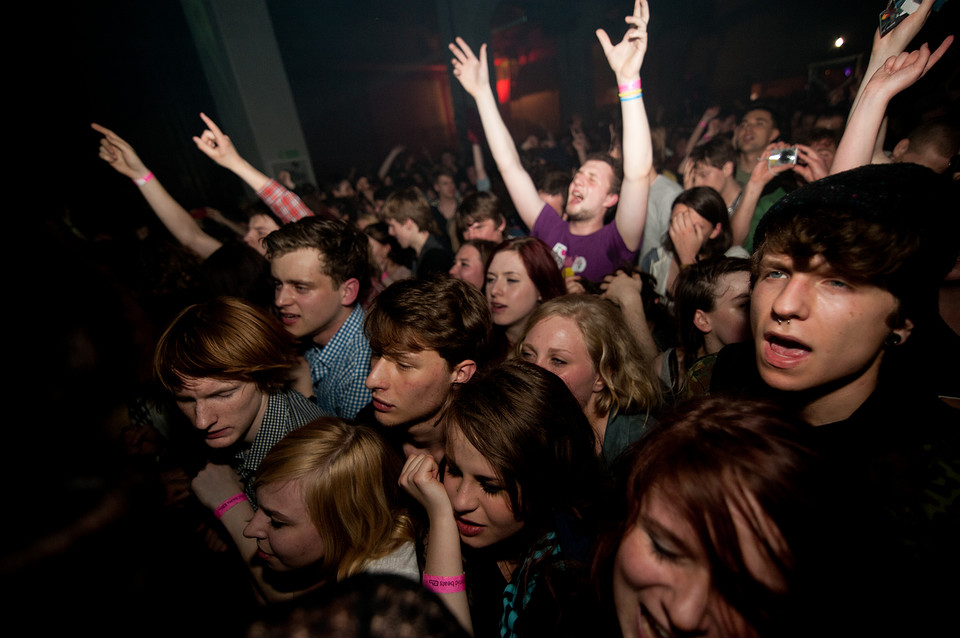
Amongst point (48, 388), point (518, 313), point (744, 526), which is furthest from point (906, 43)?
point (48, 388)

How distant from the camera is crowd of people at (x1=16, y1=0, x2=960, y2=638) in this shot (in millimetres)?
699

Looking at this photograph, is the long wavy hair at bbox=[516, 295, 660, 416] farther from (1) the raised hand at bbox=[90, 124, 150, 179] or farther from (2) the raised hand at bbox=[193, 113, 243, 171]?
(1) the raised hand at bbox=[90, 124, 150, 179]

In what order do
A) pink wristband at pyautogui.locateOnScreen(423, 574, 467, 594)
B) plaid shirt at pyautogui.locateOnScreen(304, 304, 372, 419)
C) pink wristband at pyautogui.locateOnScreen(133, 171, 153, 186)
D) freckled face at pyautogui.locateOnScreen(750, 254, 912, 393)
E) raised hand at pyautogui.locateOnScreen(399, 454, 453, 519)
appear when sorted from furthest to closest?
pink wristband at pyautogui.locateOnScreen(133, 171, 153, 186), plaid shirt at pyautogui.locateOnScreen(304, 304, 372, 419), raised hand at pyautogui.locateOnScreen(399, 454, 453, 519), pink wristband at pyautogui.locateOnScreen(423, 574, 467, 594), freckled face at pyautogui.locateOnScreen(750, 254, 912, 393)

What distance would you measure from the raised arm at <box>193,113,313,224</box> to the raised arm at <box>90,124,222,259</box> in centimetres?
52

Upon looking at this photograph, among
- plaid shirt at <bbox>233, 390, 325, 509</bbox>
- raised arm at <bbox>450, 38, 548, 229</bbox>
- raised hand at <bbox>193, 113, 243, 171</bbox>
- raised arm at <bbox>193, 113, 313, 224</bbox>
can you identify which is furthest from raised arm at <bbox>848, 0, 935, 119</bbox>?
raised hand at <bbox>193, 113, 243, 171</bbox>

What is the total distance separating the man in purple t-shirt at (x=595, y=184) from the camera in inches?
99.5

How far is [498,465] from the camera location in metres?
1.24

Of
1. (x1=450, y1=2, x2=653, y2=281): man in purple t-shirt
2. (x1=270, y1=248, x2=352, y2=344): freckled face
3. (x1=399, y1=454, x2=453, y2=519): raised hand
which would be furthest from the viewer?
(x1=450, y1=2, x2=653, y2=281): man in purple t-shirt

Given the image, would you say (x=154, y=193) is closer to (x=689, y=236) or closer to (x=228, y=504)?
(x=228, y=504)

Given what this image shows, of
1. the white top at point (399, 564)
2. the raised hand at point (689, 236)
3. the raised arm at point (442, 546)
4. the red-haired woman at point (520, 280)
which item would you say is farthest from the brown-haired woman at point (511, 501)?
the raised hand at point (689, 236)

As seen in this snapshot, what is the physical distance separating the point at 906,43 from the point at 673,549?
2.64 metres

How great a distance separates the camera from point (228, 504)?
1.82 m

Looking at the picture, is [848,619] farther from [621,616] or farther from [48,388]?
[48,388]

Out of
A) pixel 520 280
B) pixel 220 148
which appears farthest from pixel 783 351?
pixel 220 148
